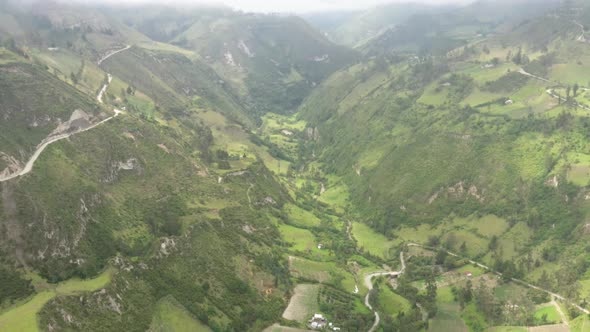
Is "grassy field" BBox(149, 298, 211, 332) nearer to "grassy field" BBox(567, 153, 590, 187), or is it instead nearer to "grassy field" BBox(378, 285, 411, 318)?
"grassy field" BBox(378, 285, 411, 318)

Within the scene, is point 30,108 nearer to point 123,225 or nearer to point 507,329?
point 123,225

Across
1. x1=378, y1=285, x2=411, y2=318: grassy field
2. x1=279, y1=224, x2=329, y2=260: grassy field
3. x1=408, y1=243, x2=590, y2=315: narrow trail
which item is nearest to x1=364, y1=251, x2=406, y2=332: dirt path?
x1=378, y1=285, x2=411, y2=318: grassy field

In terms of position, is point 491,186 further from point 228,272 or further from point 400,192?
point 228,272

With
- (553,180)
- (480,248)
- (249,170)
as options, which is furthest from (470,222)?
(249,170)

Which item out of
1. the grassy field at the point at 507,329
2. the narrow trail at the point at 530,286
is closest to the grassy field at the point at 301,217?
the narrow trail at the point at 530,286

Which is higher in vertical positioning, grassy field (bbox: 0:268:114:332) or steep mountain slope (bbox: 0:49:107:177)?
steep mountain slope (bbox: 0:49:107:177)

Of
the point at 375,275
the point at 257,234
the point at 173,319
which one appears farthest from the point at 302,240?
the point at 173,319
